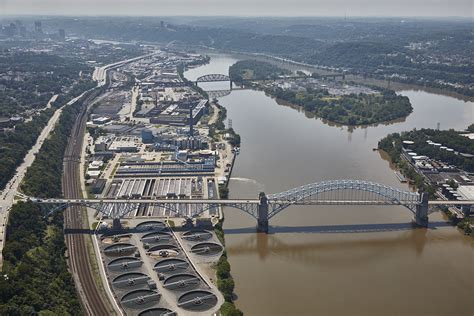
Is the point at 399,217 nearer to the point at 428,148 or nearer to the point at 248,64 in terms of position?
the point at 428,148

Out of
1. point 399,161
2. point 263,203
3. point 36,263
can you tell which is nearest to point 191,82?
point 399,161

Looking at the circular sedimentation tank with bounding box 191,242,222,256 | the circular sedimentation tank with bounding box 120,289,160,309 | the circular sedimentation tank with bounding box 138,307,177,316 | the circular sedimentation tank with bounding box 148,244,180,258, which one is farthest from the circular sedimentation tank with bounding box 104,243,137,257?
the circular sedimentation tank with bounding box 138,307,177,316

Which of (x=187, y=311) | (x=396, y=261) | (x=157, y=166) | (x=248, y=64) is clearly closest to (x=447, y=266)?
(x=396, y=261)

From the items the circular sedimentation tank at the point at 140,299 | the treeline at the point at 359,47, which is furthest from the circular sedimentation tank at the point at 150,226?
the treeline at the point at 359,47

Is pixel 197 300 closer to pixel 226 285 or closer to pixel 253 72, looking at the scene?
pixel 226 285

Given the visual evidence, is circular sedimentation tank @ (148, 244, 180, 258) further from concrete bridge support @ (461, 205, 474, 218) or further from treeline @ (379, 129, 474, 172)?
treeline @ (379, 129, 474, 172)

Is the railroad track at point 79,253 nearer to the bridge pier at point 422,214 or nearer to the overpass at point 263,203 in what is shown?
the overpass at point 263,203
